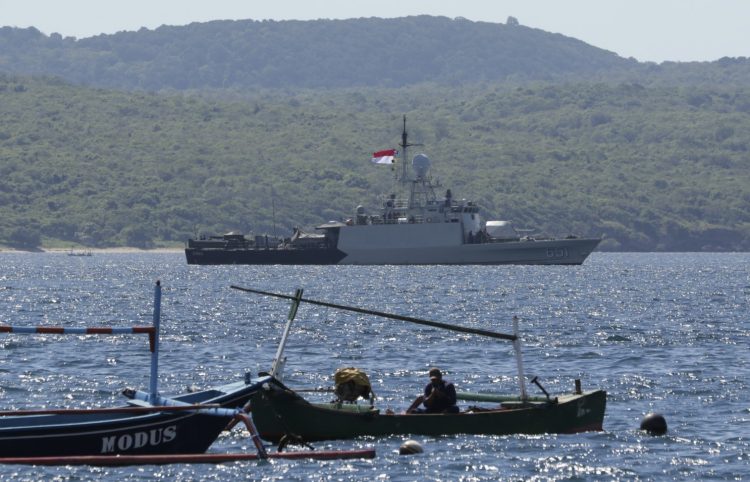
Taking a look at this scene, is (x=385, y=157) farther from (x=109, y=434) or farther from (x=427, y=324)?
(x=109, y=434)

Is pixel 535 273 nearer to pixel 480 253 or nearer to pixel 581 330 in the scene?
pixel 480 253

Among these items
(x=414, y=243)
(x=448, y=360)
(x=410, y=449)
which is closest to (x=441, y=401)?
(x=410, y=449)

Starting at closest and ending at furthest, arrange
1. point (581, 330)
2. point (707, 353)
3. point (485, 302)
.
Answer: point (707, 353), point (581, 330), point (485, 302)

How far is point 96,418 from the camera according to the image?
2700 cm

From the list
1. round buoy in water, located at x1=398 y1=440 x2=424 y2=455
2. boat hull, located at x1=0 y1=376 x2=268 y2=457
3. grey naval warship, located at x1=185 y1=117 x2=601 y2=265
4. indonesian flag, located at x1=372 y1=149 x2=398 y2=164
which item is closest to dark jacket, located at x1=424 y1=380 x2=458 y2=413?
round buoy in water, located at x1=398 y1=440 x2=424 y2=455

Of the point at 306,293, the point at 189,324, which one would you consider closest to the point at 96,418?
the point at 189,324

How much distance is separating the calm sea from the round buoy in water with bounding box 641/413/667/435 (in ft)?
0.81

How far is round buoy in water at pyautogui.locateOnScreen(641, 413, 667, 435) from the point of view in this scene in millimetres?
29656

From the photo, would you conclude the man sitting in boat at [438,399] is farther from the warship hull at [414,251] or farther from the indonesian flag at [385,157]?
the warship hull at [414,251]

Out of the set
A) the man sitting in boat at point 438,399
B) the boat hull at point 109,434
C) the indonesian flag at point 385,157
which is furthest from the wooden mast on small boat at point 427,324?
the indonesian flag at point 385,157

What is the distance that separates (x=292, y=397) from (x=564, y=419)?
6051 millimetres

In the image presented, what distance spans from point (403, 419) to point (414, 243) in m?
126

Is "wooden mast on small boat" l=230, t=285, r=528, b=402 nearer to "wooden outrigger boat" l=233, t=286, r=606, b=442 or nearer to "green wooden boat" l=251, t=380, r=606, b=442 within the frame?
"wooden outrigger boat" l=233, t=286, r=606, b=442

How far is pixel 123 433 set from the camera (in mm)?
25688
